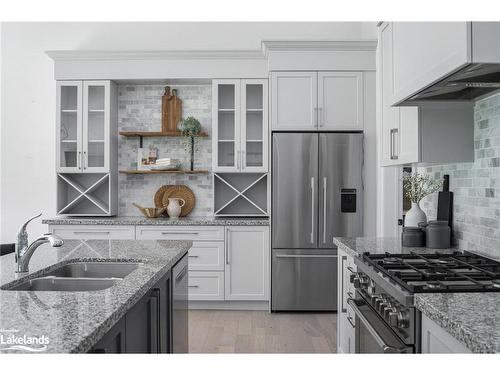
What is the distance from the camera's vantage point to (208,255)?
462 cm

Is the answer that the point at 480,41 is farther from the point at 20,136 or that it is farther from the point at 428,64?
the point at 20,136

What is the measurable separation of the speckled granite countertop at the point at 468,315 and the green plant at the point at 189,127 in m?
3.63

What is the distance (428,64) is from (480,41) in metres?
0.40

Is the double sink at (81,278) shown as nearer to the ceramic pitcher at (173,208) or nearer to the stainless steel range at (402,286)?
the stainless steel range at (402,286)

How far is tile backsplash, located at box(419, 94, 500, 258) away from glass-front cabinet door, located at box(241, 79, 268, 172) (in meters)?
2.30

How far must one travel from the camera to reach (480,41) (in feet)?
5.49

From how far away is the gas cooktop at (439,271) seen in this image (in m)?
1.68

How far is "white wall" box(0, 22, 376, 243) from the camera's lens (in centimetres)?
523

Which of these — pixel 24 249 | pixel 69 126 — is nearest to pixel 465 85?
pixel 24 249

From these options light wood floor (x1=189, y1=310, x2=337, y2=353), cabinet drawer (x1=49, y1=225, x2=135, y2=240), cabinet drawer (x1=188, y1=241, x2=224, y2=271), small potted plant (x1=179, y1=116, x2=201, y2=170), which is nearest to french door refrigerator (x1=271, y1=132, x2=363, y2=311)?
light wood floor (x1=189, y1=310, x2=337, y2=353)

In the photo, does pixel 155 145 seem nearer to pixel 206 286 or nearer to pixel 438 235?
pixel 206 286

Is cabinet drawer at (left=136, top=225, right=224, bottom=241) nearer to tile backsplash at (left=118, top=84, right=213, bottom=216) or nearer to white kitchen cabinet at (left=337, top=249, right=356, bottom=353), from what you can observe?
tile backsplash at (left=118, top=84, right=213, bottom=216)

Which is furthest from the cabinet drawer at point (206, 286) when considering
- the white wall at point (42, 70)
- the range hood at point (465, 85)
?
the range hood at point (465, 85)

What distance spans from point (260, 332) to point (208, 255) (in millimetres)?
998
